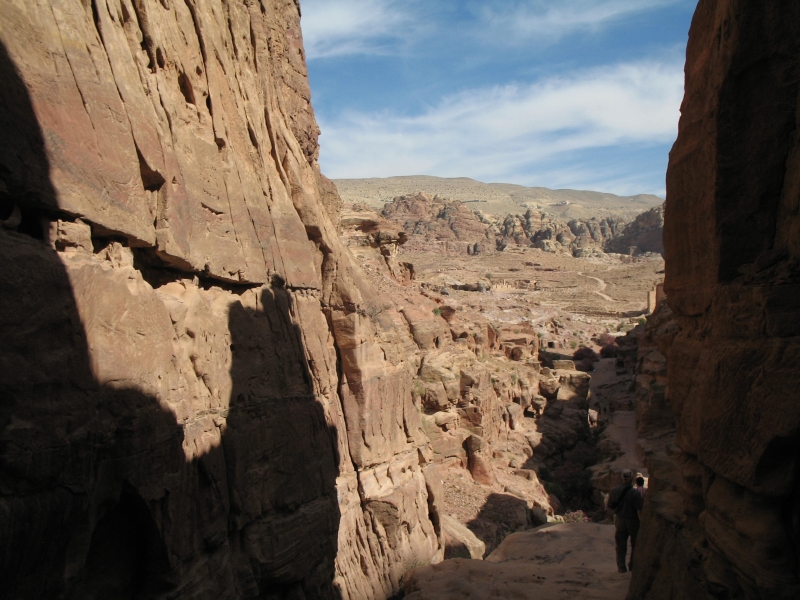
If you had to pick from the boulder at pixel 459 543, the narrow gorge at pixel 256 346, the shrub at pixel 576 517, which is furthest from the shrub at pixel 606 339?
the narrow gorge at pixel 256 346

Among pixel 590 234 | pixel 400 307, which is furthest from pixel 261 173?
pixel 590 234

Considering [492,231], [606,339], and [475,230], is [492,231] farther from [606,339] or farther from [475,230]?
[606,339]

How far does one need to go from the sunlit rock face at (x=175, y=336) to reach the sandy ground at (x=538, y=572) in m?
1.00

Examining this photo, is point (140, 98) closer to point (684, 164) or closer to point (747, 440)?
point (684, 164)

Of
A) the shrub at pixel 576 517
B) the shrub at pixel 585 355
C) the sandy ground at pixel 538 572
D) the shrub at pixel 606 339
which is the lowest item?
the shrub at pixel 576 517

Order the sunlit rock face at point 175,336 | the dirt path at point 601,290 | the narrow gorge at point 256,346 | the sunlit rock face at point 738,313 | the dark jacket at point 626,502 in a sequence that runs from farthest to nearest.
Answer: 1. the dirt path at point 601,290
2. the dark jacket at point 626,502
3. the sunlit rock face at point 175,336
4. the narrow gorge at point 256,346
5. the sunlit rock face at point 738,313

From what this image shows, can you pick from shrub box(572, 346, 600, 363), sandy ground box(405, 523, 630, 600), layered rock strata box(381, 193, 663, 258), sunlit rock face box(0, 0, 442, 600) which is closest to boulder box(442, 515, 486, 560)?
sandy ground box(405, 523, 630, 600)

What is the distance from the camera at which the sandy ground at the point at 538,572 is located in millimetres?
8477

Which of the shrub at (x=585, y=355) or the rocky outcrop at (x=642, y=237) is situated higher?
the rocky outcrop at (x=642, y=237)

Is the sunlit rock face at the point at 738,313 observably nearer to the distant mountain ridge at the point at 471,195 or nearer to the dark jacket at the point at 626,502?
the dark jacket at the point at 626,502

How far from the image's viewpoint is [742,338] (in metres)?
4.42

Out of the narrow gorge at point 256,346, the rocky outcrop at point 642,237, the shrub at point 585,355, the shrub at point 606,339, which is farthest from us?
the rocky outcrop at point 642,237

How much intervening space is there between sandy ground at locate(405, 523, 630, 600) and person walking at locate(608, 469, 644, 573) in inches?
18.0

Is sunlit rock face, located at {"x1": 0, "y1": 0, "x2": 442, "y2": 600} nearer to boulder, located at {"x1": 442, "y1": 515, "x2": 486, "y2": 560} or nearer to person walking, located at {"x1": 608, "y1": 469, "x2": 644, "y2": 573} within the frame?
boulder, located at {"x1": 442, "y1": 515, "x2": 486, "y2": 560}
